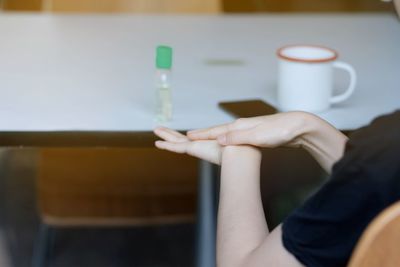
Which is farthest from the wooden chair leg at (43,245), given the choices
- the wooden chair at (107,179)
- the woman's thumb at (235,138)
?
the woman's thumb at (235,138)

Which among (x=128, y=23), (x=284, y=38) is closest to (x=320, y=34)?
(x=284, y=38)

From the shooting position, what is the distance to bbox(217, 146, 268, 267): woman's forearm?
962 millimetres

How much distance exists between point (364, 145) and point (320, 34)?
42.5 inches

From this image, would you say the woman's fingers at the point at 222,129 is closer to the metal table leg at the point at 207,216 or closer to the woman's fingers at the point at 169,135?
the woman's fingers at the point at 169,135

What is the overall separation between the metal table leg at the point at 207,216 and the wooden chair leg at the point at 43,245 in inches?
25.6

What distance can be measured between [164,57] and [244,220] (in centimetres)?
37

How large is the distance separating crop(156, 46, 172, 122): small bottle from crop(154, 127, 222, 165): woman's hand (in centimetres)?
10

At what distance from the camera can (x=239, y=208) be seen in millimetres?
1008

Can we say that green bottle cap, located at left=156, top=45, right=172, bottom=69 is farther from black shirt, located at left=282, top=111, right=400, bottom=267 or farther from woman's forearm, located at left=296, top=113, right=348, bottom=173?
black shirt, located at left=282, top=111, right=400, bottom=267

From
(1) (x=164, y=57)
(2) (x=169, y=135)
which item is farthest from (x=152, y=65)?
(2) (x=169, y=135)

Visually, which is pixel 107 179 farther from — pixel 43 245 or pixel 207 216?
pixel 43 245

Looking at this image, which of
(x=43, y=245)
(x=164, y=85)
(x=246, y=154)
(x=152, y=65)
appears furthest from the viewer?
(x=43, y=245)

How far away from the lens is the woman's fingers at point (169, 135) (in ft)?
3.79

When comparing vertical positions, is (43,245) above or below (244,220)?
below
